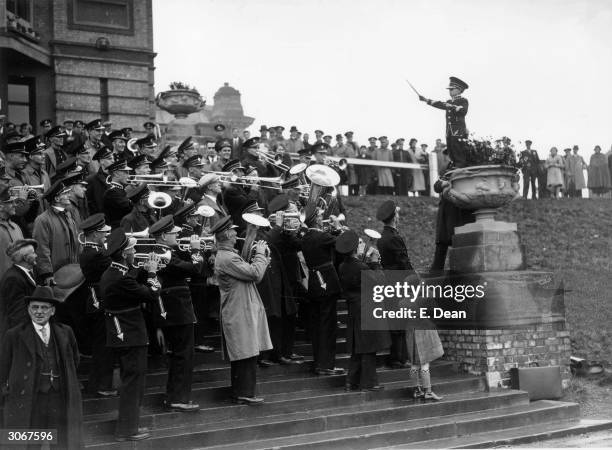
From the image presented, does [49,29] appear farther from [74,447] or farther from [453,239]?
[74,447]

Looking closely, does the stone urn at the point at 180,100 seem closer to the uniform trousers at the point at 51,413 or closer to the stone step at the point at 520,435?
the stone step at the point at 520,435

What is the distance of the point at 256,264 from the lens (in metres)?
9.66

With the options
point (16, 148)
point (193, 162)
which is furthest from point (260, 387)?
point (16, 148)

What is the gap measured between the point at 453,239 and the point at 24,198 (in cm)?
624

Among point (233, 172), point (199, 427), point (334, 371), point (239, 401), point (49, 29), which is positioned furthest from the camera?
point (49, 29)

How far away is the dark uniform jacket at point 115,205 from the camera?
1059 centimetres

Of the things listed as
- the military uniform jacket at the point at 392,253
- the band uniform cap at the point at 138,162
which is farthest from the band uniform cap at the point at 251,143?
the military uniform jacket at the point at 392,253

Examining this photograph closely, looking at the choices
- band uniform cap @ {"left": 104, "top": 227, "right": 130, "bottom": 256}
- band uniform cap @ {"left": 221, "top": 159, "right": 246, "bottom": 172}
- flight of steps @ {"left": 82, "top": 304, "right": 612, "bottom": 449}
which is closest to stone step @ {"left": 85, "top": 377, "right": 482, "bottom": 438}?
→ flight of steps @ {"left": 82, "top": 304, "right": 612, "bottom": 449}

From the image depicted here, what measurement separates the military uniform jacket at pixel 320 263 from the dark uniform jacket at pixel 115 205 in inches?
90.2

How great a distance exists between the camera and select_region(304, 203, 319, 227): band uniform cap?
37.6 feet

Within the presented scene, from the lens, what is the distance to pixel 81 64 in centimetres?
2142

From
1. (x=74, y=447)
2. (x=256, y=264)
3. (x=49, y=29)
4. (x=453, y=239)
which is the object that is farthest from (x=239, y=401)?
(x=49, y=29)

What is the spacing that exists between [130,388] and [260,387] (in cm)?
209

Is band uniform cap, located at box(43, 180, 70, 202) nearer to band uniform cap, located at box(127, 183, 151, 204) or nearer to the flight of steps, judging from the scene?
band uniform cap, located at box(127, 183, 151, 204)
